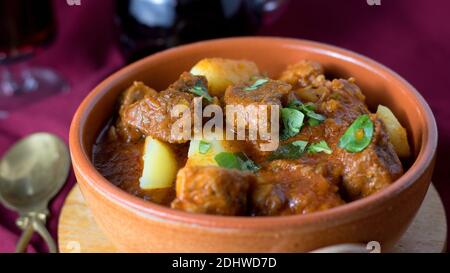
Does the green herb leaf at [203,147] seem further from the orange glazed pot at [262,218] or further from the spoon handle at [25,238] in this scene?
the spoon handle at [25,238]

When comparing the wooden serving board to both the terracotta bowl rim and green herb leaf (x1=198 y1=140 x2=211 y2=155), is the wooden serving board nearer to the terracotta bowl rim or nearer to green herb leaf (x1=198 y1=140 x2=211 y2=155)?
the terracotta bowl rim

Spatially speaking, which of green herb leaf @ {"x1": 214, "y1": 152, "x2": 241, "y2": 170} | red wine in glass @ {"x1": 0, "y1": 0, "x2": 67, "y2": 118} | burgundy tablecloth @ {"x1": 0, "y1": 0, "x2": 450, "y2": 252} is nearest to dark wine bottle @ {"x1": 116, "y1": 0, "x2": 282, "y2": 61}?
burgundy tablecloth @ {"x1": 0, "y1": 0, "x2": 450, "y2": 252}

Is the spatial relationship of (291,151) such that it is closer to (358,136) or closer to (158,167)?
(358,136)

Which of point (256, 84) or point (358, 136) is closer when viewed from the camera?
point (358, 136)

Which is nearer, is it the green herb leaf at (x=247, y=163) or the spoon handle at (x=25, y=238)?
the green herb leaf at (x=247, y=163)

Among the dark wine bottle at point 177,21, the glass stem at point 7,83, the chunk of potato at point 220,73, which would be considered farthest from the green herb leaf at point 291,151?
the glass stem at point 7,83

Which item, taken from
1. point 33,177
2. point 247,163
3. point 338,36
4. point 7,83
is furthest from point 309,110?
point 7,83
